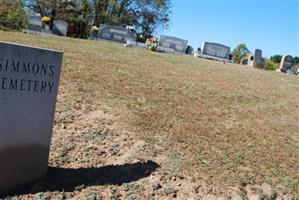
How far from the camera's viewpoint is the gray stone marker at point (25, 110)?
3.96 meters

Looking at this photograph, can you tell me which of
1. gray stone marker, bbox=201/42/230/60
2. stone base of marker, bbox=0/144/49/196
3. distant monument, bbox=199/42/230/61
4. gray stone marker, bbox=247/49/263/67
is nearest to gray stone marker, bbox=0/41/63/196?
stone base of marker, bbox=0/144/49/196

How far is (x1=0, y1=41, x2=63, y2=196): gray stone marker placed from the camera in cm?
396

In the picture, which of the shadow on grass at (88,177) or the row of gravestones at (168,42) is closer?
the shadow on grass at (88,177)

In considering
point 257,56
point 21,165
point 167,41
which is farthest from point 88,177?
point 257,56

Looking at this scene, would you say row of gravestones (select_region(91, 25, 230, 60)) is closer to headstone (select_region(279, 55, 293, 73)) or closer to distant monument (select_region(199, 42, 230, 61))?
distant monument (select_region(199, 42, 230, 61))

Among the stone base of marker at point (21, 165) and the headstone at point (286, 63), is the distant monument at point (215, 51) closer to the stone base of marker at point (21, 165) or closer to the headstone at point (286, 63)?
the headstone at point (286, 63)

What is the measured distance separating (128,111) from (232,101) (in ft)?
10.5

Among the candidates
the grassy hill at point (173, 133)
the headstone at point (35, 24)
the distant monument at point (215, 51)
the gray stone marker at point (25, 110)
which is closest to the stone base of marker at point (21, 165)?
the gray stone marker at point (25, 110)

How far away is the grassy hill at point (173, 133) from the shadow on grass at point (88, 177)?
0.07 m

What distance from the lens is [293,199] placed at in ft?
16.0

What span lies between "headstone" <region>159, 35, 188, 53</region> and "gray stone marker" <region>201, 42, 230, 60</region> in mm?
1779

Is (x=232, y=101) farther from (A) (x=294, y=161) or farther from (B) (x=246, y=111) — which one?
(A) (x=294, y=161)

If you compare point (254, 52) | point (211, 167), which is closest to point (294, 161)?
point (211, 167)

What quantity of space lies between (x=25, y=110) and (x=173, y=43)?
26907mm
